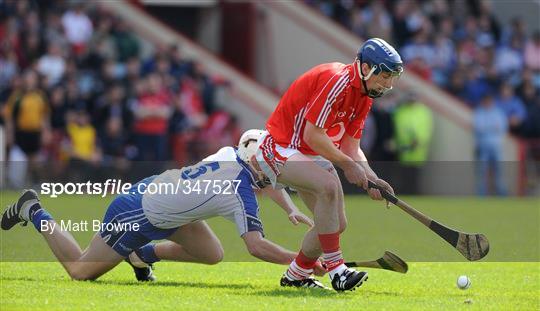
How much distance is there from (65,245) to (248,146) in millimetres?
1641

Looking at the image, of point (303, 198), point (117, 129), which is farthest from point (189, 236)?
point (117, 129)

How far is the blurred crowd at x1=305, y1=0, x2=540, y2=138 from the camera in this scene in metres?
25.0

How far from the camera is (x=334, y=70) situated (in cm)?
955

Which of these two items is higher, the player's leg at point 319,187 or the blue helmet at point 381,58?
the blue helmet at point 381,58

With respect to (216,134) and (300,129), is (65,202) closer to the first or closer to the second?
(300,129)

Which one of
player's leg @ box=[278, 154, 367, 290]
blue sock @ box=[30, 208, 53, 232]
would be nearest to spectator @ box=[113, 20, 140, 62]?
blue sock @ box=[30, 208, 53, 232]

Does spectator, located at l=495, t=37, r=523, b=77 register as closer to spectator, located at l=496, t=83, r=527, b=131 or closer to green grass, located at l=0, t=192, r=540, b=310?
spectator, located at l=496, t=83, r=527, b=131

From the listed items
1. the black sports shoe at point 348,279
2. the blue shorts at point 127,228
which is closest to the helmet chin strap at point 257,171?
the blue shorts at point 127,228

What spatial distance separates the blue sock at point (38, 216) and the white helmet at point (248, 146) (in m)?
1.64

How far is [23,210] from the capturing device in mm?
10391

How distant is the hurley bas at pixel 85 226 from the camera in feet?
32.2

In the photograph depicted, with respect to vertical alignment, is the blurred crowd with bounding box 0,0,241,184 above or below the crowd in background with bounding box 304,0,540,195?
below

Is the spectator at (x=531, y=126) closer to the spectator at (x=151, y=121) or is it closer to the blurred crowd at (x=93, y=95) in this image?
the blurred crowd at (x=93, y=95)

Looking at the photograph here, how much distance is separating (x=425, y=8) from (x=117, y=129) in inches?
354
